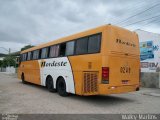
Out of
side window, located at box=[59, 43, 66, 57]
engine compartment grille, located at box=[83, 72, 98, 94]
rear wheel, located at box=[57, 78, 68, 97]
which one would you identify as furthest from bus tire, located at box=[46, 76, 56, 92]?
engine compartment grille, located at box=[83, 72, 98, 94]

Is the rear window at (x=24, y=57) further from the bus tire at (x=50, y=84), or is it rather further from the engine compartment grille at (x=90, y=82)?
the engine compartment grille at (x=90, y=82)

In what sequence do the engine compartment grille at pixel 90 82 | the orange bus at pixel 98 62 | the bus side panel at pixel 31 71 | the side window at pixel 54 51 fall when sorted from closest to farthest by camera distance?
1. the orange bus at pixel 98 62
2. the engine compartment grille at pixel 90 82
3. the side window at pixel 54 51
4. the bus side panel at pixel 31 71

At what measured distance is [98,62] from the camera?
31.8ft

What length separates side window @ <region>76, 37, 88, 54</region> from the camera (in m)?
10.7

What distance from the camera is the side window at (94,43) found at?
9.88 meters

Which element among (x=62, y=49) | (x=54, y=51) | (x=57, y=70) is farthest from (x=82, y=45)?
(x=54, y=51)

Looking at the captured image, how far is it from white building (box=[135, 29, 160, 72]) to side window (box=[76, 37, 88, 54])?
12423 millimetres

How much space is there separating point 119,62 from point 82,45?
2.01m

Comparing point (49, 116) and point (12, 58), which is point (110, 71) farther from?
point (12, 58)

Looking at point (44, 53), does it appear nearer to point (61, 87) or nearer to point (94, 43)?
point (61, 87)

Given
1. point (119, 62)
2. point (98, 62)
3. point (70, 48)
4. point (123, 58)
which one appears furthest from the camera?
point (70, 48)

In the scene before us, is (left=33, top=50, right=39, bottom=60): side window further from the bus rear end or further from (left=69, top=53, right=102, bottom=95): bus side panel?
the bus rear end

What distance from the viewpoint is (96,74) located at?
980 centimetres

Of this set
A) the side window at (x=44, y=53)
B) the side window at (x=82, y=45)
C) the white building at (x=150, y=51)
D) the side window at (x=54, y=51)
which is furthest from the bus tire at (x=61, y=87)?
the white building at (x=150, y=51)
